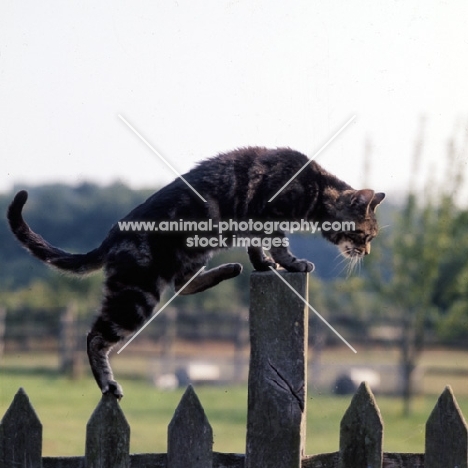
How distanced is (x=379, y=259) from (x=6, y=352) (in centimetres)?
1116

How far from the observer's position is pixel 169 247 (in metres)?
3.07

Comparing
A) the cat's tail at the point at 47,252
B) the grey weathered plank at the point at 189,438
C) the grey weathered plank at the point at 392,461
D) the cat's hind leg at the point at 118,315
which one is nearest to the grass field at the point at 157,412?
the cat's tail at the point at 47,252

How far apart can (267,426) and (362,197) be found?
5.41 ft

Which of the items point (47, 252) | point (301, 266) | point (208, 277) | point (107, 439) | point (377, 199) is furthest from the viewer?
point (377, 199)

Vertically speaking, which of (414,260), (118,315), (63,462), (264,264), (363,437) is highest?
(414,260)

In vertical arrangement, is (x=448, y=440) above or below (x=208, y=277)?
below

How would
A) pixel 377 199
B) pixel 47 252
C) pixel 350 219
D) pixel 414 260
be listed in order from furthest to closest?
1. pixel 414 260
2. pixel 377 199
3. pixel 350 219
4. pixel 47 252

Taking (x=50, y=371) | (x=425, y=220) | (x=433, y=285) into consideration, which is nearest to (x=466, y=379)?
(x=433, y=285)

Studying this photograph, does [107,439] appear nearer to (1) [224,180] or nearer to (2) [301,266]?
(2) [301,266]

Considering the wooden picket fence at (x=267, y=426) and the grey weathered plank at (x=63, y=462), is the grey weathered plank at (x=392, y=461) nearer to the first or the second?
the wooden picket fence at (x=267, y=426)

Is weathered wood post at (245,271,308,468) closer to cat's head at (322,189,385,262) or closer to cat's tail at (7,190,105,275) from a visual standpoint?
cat's tail at (7,190,105,275)

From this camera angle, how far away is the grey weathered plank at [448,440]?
224 centimetres

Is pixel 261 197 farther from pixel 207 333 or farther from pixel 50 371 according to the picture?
pixel 207 333

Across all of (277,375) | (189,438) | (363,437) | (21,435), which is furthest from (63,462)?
(363,437)
